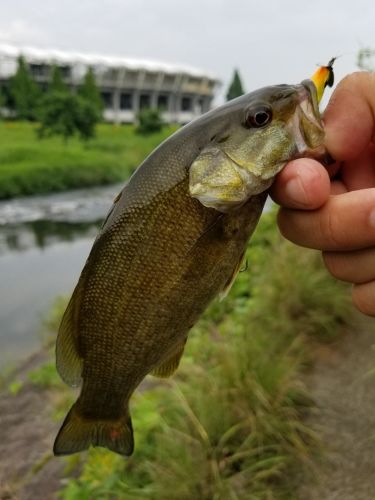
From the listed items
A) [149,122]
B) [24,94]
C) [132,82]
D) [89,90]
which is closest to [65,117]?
[149,122]

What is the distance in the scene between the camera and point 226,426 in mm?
3609

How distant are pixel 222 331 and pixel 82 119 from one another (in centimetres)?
3897

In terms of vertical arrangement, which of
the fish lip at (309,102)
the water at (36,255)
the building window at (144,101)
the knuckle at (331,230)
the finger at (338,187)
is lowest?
the building window at (144,101)

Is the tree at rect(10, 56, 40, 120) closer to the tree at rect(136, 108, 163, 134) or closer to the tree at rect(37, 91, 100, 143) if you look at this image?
the tree at rect(136, 108, 163, 134)

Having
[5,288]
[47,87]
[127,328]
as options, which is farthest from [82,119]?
[127,328]

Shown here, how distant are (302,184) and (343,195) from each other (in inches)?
9.4

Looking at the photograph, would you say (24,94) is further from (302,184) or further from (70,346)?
(302,184)

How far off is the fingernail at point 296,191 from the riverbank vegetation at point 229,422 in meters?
2.16

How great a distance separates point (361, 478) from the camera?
3232 mm

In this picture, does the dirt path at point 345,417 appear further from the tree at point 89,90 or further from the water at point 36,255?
the tree at point 89,90

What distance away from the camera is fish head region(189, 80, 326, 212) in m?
1.63

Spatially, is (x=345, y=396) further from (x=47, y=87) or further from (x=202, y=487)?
(x=47, y=87)

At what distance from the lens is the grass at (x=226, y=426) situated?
3270 mm

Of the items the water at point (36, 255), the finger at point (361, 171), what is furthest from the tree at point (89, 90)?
the finger at point (361, 171)
